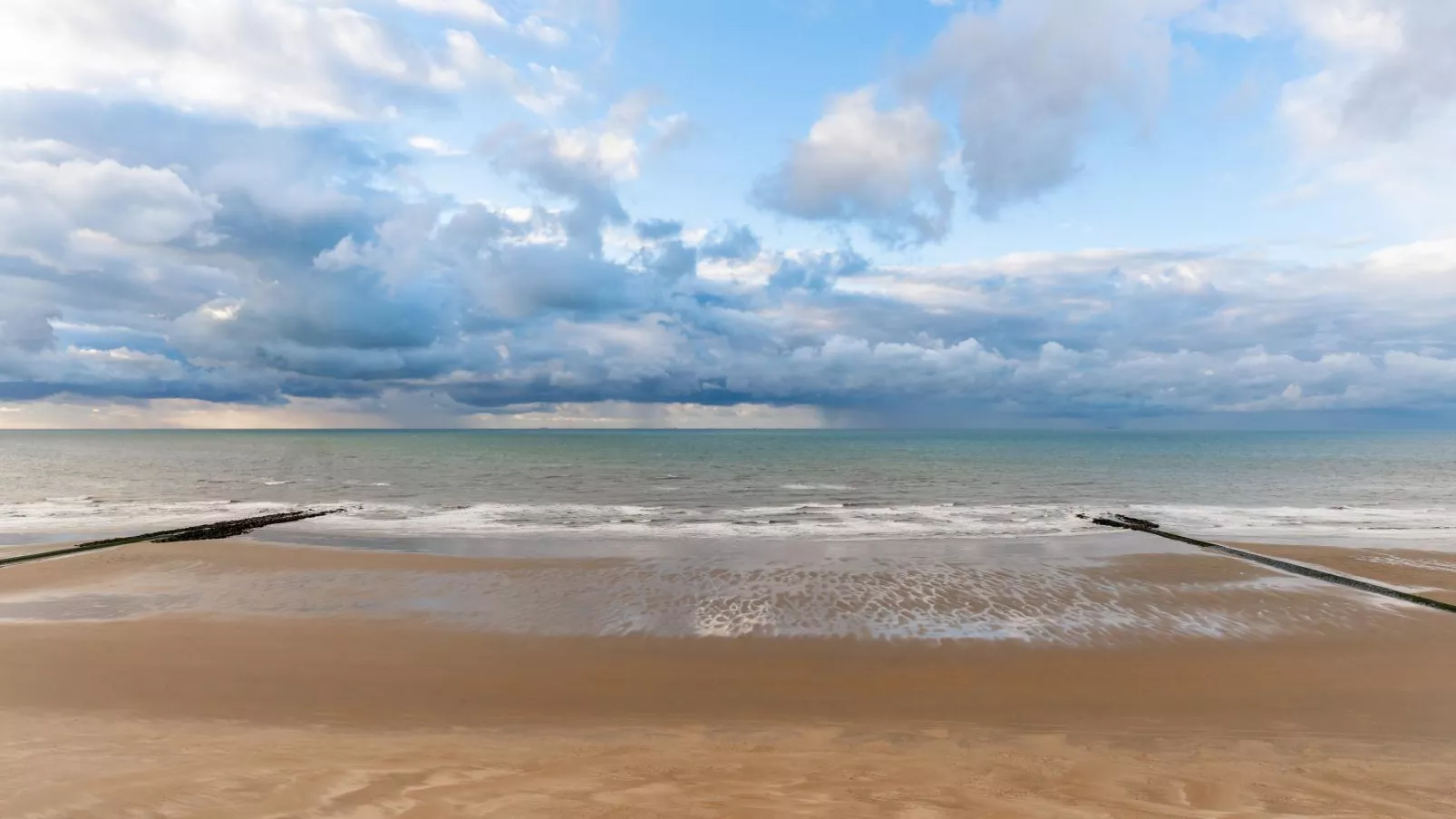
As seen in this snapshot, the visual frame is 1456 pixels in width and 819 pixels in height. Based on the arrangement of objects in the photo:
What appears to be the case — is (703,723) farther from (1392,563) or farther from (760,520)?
(1392,563)

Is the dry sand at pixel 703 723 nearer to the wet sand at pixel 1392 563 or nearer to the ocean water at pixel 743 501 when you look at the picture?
the wet sand at pixel 1392 563

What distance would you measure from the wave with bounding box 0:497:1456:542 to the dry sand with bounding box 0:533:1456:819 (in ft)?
47.2

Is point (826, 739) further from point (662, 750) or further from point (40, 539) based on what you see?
point (40, 539)

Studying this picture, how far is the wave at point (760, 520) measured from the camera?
28203mm

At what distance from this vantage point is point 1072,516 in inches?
1335

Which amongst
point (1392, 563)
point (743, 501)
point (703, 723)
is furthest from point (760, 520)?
point (703, 723)

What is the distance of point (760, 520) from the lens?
32.6 m

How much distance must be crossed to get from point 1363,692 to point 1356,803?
5.13 meters

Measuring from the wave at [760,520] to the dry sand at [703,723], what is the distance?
14.4m

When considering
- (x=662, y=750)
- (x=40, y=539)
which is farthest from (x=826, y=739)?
(x=40, y=539)

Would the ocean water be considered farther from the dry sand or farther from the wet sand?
the dry sand

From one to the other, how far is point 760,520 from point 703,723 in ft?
76.4

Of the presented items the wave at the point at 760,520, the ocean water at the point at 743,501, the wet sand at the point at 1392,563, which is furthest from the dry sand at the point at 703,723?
the wave at the point at 760,520

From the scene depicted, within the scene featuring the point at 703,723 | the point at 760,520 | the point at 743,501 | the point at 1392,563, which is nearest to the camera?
the point at 703,723
